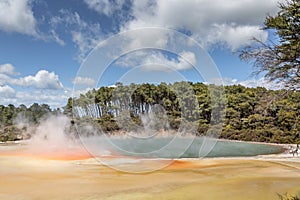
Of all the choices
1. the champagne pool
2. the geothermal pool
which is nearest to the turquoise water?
the champagne pool

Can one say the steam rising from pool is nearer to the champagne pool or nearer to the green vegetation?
the champagne pool

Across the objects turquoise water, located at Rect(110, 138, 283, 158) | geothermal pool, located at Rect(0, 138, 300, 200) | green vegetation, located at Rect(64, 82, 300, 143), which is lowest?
geothermal pool, located at Rect(0, 138, 300, 200)

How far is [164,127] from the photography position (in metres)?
19.0

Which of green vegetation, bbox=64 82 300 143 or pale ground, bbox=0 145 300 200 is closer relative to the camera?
green vegetation, bbox=64 82 300 143

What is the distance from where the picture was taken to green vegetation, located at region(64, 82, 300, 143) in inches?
257

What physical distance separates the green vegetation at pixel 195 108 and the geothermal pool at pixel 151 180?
186 cm

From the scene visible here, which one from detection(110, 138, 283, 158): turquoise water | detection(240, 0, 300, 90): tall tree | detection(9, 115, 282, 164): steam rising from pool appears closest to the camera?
detection(240, 0, 300, 90): tall tree

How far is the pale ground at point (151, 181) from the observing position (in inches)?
315

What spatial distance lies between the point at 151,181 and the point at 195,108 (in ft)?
35.4

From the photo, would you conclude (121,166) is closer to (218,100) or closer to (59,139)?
(218,100)

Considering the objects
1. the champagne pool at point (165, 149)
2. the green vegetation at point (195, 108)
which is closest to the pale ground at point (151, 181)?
the green vegetation at point (195, 108)

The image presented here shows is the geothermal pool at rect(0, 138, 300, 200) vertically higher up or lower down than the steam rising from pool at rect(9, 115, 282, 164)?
lower down

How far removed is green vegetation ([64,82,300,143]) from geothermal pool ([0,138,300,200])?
6.10ft

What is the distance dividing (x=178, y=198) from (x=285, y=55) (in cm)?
433
